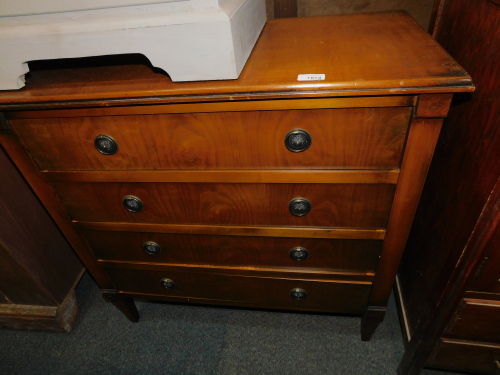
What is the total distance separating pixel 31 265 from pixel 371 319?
1.32 metres

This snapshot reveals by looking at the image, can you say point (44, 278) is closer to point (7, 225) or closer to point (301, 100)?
point (7, 225)

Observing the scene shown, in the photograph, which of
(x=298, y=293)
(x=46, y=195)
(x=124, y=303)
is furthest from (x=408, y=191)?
(x=124, y=303)

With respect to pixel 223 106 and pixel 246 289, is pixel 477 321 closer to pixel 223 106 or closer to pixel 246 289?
pixel 246 289

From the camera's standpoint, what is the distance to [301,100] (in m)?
0.65

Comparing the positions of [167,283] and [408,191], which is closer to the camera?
[408,191]

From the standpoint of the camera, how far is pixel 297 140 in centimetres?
72

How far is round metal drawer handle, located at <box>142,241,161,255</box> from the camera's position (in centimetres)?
103

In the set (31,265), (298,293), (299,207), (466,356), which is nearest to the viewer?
(299,207)

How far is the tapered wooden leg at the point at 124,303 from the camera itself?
1268 mm

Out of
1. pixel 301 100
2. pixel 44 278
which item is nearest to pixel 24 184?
pixel 44 278

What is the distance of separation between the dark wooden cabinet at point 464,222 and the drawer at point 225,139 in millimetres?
208

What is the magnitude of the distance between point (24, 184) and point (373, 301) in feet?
4.46

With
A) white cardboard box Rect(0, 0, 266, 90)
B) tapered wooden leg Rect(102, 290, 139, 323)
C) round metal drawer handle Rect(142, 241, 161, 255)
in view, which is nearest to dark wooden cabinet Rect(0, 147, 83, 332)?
tapered wooden leg Rect(102, 290, 139, 323)

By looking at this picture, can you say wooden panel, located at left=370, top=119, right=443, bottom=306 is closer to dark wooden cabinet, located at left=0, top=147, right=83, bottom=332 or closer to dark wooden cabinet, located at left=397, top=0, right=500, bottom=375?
dark wooden cabinet, located at left=397, top=0, right=500, bottom=375
